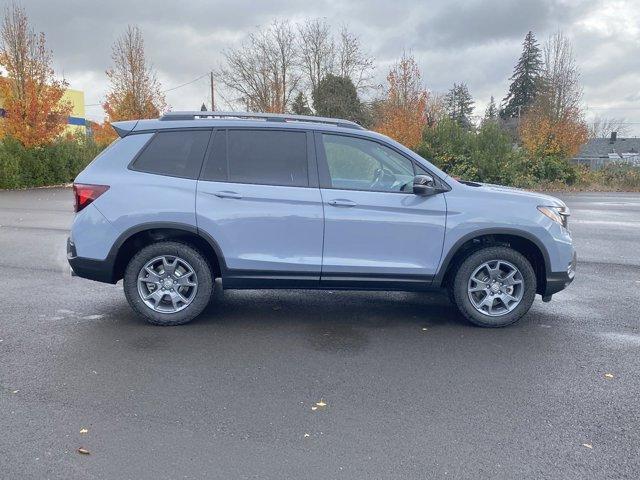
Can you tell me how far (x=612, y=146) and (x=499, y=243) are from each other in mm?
78266

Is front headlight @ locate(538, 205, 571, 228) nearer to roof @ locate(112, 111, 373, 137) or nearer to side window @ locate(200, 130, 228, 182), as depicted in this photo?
roof @ locate(112, 111, 373, 137)

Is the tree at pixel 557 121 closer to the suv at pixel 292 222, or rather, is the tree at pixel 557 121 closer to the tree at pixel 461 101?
the suv at pixel 292 222

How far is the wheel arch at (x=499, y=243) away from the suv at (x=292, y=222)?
0.04 ft

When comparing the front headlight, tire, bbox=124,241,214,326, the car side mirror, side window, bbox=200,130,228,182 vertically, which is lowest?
tire, bbox=124,241,214,326

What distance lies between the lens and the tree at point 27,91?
81.8ft

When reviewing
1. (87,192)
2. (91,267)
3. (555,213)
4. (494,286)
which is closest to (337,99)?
(555,213)

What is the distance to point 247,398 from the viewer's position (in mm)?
3840

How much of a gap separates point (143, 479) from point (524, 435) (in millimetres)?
2203

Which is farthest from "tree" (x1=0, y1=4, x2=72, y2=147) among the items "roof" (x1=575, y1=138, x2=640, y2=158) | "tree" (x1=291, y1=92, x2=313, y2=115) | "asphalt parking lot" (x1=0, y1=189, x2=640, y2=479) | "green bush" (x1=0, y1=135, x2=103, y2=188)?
"roof" (x1=575, y1=138, x2=640, y2=158)

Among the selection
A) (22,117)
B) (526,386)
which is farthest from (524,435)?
(22,117)

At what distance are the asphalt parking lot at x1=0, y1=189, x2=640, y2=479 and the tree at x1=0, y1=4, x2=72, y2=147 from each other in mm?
21503

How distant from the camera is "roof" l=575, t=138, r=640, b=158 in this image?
235 feet

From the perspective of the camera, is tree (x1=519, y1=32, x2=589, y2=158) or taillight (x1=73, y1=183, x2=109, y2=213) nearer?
taillight (x1=73, y1=183, x2=109, y2=213)

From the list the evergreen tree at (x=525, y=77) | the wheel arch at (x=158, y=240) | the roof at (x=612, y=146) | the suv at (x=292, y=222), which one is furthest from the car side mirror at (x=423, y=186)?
the roof at (x=612, y=146)
